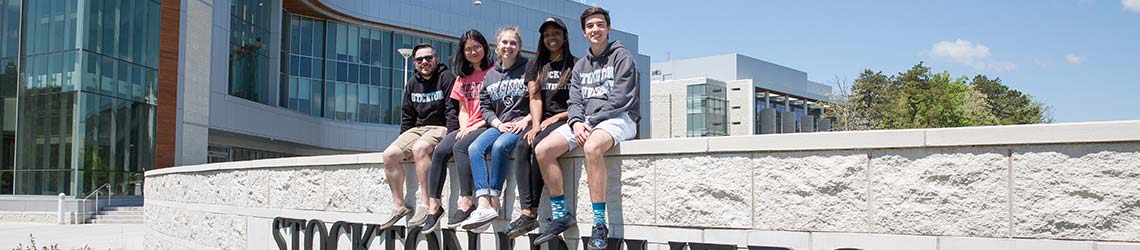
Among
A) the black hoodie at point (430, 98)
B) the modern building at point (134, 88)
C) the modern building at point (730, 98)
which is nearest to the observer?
the black hoodie at point (430, 98)

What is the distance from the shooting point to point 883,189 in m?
5.21

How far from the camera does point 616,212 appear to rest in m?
6.34

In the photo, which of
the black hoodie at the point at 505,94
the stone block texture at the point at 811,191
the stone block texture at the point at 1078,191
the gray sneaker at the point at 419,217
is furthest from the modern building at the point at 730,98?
the stone block texture at the point at 1078,191

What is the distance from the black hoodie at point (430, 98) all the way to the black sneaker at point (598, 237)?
6.85 ft

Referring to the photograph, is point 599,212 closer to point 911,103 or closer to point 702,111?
point 911,103

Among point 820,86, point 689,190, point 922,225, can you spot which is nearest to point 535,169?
point 689,190

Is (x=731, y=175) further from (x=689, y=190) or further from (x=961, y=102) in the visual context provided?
(x=961, y=102)

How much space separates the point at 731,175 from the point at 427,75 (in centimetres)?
296

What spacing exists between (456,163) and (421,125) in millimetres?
1060

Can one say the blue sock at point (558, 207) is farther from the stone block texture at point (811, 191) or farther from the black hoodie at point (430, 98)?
the black hoodie at point (430, 98)

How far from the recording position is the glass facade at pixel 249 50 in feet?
106

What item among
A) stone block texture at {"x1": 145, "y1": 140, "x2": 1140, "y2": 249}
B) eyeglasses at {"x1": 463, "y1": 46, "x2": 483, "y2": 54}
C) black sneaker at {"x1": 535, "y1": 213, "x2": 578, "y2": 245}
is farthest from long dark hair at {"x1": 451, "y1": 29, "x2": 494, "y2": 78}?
black sneaker at {"x1": 535, "y1": 213, "x2": 578, "y2": 245}

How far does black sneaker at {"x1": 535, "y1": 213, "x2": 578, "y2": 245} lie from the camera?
627 cm

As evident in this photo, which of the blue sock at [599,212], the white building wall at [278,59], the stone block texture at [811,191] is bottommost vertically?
the blue sock at [599,212]
